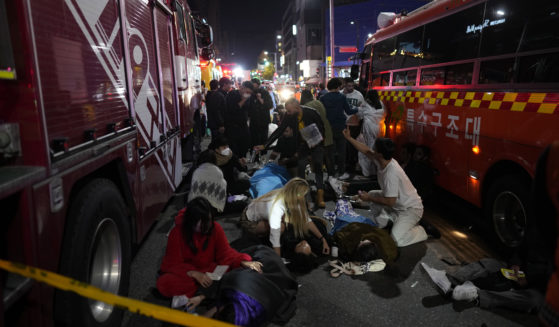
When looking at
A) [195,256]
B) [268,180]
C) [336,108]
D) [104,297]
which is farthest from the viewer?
[336,108]

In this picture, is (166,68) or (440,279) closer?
(440,279)

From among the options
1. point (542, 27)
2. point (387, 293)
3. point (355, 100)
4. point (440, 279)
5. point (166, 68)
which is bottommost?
point (387, 293)

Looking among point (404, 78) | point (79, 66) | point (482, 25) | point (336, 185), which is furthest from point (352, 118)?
point (79, 66)

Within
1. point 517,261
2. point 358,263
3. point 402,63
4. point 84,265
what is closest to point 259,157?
point 402,63

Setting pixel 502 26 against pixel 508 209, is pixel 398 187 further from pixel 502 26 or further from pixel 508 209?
pixel 502 26

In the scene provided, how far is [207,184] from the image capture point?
4.86 meters

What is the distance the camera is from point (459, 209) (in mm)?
5863

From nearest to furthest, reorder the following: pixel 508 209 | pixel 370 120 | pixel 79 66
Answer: pixel 79 66, pixel 508 209, pixel 370 120

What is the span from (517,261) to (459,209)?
87.7 inches

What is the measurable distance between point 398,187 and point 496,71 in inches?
67.4

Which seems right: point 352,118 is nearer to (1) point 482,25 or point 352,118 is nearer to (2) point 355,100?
(2) point 355,100

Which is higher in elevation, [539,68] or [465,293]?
[539,68]

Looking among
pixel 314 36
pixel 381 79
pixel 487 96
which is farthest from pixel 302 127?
pixel 314 36

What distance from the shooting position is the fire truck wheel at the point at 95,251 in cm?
217
